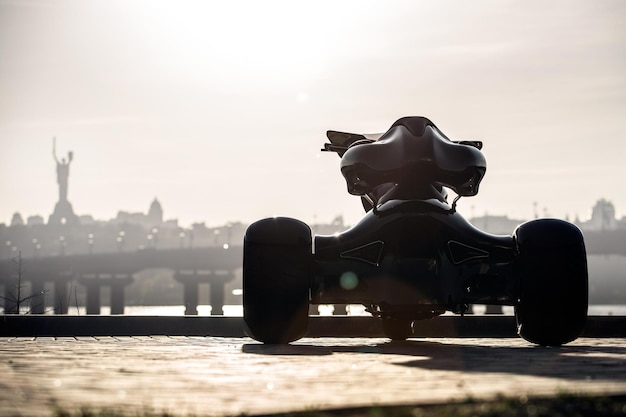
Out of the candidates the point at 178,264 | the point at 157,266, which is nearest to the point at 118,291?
the point at 157,266

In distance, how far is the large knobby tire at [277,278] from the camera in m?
8.97

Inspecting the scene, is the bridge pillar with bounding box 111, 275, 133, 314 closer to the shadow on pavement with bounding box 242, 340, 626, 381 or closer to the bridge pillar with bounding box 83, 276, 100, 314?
the bridge pillar with bounding box 83, 276, 100, 314

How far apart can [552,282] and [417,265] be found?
113 centimetres

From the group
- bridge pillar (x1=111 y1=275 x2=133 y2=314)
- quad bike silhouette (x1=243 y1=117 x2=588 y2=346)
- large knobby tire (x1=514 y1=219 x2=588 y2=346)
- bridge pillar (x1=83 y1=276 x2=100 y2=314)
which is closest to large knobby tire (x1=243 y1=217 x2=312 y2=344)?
quad bike silhouette (x1=243 y1=117 x2=588 y2=346)

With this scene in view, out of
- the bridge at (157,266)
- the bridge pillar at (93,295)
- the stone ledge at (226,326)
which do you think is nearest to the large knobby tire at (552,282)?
the stone ledge at (226,326)

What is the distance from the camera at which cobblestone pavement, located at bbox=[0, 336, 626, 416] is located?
413cm

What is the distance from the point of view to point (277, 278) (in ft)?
29.4

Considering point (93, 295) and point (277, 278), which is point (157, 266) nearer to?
point (93, 295)

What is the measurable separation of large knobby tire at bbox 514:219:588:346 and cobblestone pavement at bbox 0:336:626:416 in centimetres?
155

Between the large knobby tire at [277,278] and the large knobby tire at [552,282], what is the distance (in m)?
1.86

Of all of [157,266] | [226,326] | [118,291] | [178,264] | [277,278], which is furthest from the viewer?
[157,266]

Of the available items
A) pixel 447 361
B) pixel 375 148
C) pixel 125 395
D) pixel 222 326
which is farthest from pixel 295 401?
pixel 222 326

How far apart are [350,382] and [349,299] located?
4.15 m

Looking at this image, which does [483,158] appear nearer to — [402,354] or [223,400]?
[402,354]
